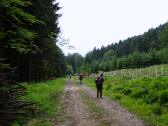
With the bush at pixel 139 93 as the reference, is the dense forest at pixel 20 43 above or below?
above

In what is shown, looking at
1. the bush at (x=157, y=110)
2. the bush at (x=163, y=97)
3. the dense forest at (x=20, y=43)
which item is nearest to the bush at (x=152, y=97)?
the bush at (x=163, y=97)

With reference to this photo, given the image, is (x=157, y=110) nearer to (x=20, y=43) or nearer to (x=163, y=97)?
(x=163, y=97)

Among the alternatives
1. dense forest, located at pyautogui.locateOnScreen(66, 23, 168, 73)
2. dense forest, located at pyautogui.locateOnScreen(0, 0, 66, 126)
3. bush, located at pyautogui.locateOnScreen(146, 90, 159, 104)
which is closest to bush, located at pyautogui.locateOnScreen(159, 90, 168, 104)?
bush, located at pyautogui.locateOnScreen(146, 90, 159, 104)

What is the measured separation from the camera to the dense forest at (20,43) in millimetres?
12031

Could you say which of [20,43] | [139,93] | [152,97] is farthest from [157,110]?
[20,43]

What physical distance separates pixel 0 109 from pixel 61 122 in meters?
3.03

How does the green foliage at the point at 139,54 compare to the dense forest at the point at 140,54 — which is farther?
the green foliage at the point at 139,54

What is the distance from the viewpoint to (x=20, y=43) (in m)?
20.5

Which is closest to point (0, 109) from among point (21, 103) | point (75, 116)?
point (21, 103)

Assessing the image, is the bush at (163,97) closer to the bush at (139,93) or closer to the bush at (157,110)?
the bush at (157,110)

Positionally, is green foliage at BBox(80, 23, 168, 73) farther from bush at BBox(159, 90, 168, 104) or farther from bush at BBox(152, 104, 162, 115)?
bush at BBox(152, 104, 162, 115)

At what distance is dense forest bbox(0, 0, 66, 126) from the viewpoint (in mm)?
12031

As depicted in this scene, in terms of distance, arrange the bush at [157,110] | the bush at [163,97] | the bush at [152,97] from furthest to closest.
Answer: the bush at [152,97] → the bush at [163,97] → the bush at [157,110]

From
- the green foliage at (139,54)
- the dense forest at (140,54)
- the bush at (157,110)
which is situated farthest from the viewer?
the green foliage at (139,54)
